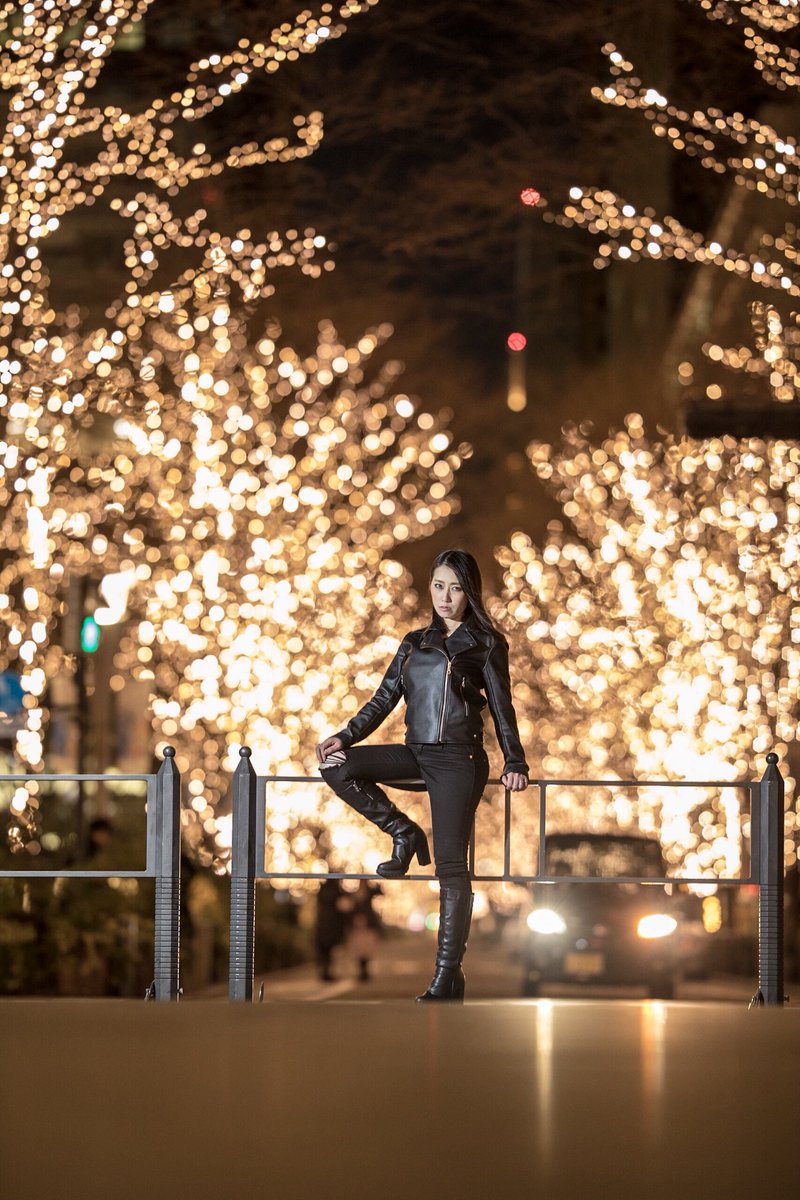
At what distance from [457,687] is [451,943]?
1222 mm

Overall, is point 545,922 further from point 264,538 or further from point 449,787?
point 449,787

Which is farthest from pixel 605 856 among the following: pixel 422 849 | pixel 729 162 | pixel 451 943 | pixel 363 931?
pixel 451 943

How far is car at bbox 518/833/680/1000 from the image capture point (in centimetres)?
1958

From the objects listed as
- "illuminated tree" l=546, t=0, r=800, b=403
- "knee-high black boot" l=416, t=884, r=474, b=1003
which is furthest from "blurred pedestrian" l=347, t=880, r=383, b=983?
"knee-high black boot" l=416, t=884, r=474, b=1003

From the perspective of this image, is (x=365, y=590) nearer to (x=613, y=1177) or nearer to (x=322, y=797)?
(x=322, y=797)

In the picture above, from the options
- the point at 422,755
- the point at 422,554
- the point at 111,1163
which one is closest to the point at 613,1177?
the point at 111,1163

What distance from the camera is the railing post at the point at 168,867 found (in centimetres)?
1097

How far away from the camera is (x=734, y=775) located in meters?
27.4

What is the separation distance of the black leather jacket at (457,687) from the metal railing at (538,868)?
1.28m

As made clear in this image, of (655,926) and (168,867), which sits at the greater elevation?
(168,867)

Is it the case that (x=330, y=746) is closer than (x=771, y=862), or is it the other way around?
(x=330, y=746)

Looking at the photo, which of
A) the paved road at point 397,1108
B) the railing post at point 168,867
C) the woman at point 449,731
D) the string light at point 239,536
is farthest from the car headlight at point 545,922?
the paved road at point 397,1108

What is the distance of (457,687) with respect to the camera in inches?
372

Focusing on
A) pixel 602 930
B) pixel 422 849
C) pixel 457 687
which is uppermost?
pixel 457 687
